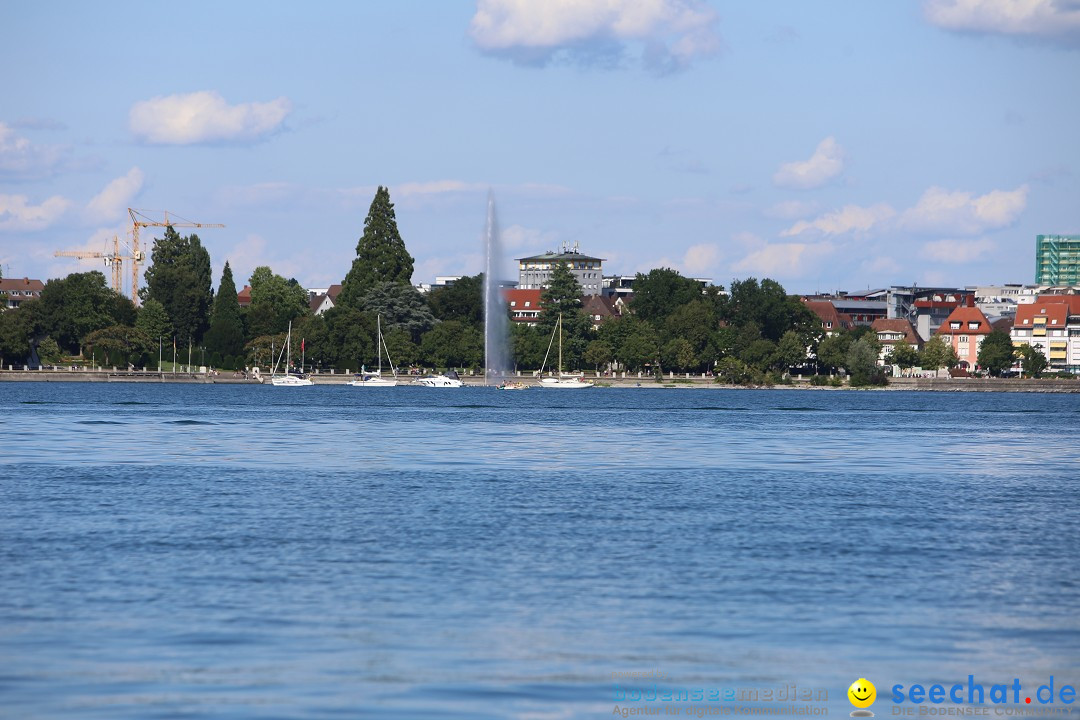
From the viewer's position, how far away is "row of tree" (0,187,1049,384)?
137250 mm

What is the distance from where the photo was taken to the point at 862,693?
40.7 feet

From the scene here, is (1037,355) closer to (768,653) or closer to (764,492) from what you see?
(764,492)

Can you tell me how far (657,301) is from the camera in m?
154

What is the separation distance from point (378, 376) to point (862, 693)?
123 metres

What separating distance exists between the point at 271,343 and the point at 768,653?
12963cm

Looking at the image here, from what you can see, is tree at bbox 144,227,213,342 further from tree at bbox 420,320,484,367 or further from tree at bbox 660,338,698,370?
tree at bbox 660,338,698,370

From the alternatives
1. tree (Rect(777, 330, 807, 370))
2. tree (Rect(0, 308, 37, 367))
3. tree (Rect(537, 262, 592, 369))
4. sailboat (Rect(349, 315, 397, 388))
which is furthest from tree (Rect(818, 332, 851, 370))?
tree (Rect(0, 308, 37, 367))

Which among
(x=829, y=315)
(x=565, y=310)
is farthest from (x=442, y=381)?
(x=829, y=315)

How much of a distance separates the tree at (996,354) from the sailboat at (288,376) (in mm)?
79855

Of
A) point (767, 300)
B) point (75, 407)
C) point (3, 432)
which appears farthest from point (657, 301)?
point (3, 432)

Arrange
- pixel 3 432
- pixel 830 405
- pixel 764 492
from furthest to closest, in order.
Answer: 1. pixel 830 405
2. pixel 3 432
3. pixel 764 492

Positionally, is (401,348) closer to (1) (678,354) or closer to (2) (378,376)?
(2) (378,376)

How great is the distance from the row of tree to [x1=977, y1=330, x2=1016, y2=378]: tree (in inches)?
695

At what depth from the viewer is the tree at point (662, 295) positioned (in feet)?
505
